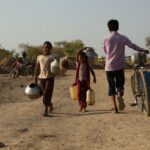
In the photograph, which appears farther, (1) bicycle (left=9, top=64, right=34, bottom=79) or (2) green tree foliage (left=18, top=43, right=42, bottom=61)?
(2) green tree foliage (left=18, top=43, right=42, bottom=61)

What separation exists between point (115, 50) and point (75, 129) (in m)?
2.08

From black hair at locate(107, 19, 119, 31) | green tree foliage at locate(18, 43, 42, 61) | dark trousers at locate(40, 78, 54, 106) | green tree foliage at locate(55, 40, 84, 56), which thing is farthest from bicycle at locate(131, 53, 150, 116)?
green tree foliage at locate(55, 40, 84, 56)

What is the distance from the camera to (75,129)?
877cm

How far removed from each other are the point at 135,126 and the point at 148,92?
1.00m

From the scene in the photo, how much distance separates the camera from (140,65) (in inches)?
392

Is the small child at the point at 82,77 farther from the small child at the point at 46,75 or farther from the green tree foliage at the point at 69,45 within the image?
the green tree foliage at the point at 69,45

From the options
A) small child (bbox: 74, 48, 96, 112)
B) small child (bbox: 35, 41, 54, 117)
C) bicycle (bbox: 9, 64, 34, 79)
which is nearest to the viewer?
small child (bbox: 35, 41, 54, 117)

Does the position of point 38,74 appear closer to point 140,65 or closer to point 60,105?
point 60,105

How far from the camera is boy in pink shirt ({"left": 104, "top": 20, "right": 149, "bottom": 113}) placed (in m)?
9.98

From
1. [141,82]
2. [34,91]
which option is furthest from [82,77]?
[141,82]

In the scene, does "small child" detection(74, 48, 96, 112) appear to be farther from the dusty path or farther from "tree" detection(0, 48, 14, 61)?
"tree" detection(0, 48, 14, 61)

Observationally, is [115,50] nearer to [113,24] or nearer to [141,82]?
[113,24]

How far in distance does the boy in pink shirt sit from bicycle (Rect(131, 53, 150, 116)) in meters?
0.28

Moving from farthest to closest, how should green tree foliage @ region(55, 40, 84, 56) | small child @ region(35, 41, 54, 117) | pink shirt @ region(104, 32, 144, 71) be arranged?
green tree foliage @ region(55, 40, 84, 56), small child @ region(35, 41, 54, 117), pink shirt @ region(104, 32, 144, 71)
